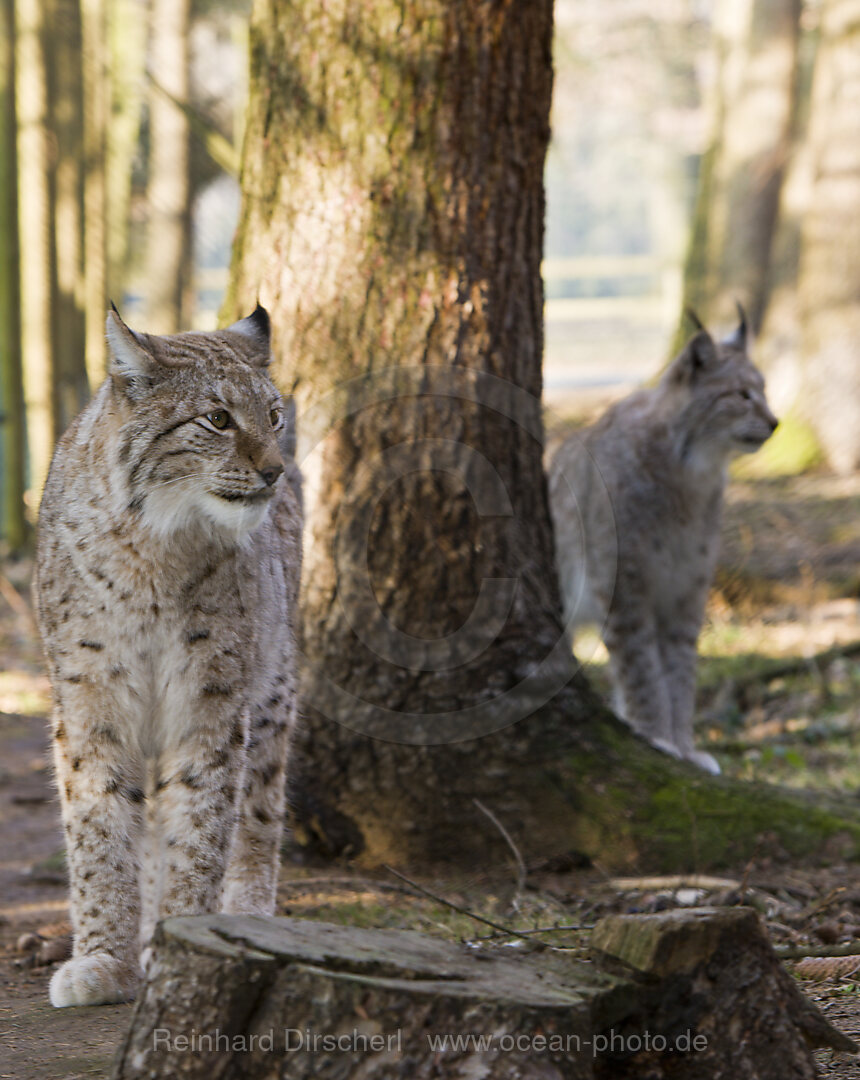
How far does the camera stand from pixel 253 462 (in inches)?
110

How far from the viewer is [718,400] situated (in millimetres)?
6312

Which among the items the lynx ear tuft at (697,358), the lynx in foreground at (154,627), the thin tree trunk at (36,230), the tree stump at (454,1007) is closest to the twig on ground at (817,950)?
the tree stump at (454,1007)

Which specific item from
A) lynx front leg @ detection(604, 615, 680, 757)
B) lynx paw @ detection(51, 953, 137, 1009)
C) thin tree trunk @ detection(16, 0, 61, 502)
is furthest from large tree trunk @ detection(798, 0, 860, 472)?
lynx paw @ detection(51, 953, 137, 1009)

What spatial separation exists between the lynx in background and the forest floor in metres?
0.60

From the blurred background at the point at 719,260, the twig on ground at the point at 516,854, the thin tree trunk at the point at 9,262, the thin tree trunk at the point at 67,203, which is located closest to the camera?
the twig on ground at the point at 516,854

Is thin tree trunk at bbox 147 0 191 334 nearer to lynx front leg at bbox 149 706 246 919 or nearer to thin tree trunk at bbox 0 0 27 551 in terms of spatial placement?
thin tree trunk at bbox 0 0 27 551

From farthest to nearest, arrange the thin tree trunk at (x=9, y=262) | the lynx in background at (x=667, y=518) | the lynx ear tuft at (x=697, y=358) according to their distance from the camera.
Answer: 1. the thin tree trunk at (x=9, y=262)
2. the lynx ear tuft at (x=697, y=358)
3. the lynx in background at (x=667, y=518)

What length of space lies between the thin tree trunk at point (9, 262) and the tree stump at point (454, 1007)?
7406 mm

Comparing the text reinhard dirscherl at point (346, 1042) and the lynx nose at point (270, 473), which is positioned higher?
the lynx nose at point (270, 473)

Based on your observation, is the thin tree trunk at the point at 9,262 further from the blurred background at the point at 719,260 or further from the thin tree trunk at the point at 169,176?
the thin tree trunk at the point at 169,176

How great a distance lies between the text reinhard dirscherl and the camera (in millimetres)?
1833

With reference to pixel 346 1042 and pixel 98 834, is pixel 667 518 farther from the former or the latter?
pixel 346 1042

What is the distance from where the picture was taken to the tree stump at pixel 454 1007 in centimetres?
184

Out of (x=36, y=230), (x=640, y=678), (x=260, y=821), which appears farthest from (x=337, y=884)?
(x=36, y=230)
